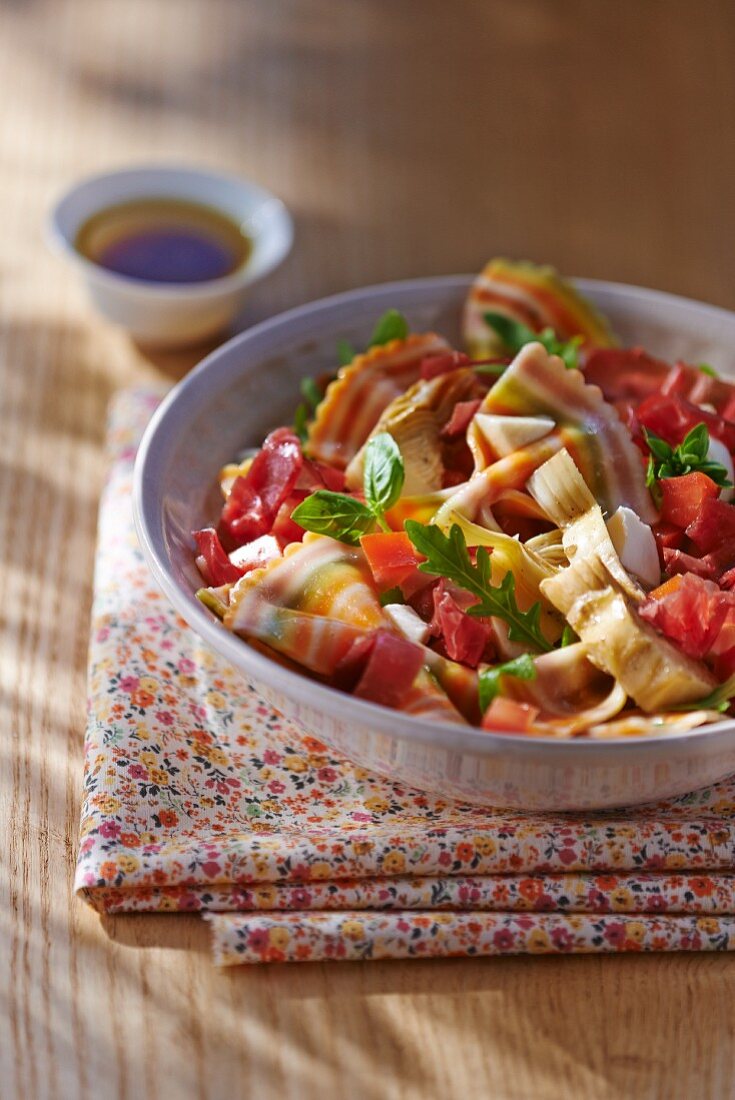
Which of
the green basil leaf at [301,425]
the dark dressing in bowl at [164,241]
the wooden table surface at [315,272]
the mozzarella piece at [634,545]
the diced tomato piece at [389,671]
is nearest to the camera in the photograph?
the wooden table surface at [315,272]

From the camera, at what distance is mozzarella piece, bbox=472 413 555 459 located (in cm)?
190

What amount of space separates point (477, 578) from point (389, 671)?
0.60ft

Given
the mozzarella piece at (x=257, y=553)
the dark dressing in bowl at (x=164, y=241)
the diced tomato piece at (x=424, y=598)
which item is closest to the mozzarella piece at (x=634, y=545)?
the diced tomato piece at (x=424, y=598)

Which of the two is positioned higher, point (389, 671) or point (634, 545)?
point (634, 545)

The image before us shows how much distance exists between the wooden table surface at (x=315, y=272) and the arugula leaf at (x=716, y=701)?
31cm

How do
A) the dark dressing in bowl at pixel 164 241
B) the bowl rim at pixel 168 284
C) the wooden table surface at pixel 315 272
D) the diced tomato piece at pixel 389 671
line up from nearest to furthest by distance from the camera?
1. the wooden table surface at pixel 315 272
2. the diced tomato piece at pixel 389 671
3. the bowl rim at pixel 168 284
4. the dark dressing in bowl at pixel 164 241

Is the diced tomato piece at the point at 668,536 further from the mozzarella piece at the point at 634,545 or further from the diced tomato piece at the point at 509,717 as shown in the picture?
the diced tomato piece at the point at 509,717

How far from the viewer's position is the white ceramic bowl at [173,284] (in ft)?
8.48

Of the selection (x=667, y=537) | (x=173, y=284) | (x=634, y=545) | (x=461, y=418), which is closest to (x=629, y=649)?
(x=634, y=545)

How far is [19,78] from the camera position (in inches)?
143

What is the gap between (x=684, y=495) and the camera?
1.85 meters

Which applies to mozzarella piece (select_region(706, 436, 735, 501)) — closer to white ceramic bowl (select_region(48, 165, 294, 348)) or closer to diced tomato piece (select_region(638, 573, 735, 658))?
diced tomato piece (select_region(638, 573, 735, 658))

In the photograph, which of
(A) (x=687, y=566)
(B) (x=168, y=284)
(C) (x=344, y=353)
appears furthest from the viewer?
(B) (x=168, y=284)

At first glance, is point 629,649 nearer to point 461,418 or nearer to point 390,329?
point 461,418
